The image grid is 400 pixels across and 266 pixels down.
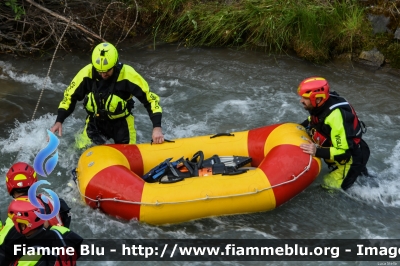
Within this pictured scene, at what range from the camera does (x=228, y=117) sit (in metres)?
7.74

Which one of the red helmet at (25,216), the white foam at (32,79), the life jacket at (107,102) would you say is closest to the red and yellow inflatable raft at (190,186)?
the life jacket at (107,102)

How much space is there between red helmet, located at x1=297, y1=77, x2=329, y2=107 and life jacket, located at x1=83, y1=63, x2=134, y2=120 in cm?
173

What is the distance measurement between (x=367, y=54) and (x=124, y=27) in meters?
3.90

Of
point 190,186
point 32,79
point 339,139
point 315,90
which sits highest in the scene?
point 315,90

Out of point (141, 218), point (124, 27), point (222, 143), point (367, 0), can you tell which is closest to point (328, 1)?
point (367, 0)

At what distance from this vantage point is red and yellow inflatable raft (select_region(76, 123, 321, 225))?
5.36 metres

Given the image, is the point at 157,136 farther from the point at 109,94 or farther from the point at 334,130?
the point at 334,130

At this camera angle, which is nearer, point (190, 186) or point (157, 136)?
point (190, 186)

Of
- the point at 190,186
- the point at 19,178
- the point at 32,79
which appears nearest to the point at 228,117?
the point at 190,186

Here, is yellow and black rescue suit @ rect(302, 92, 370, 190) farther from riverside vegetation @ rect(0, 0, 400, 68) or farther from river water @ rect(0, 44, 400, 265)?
riverside vegetation @ rect(0, 0, 400, 68)

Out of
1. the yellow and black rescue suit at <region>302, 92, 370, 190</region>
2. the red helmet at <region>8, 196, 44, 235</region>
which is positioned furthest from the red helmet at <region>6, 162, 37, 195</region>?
the yellow and black rescue suit at <region>302, 92, 370, 190</region>

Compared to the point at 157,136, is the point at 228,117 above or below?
below

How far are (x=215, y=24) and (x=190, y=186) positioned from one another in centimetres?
447

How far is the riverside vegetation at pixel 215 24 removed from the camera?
882 centimetres
